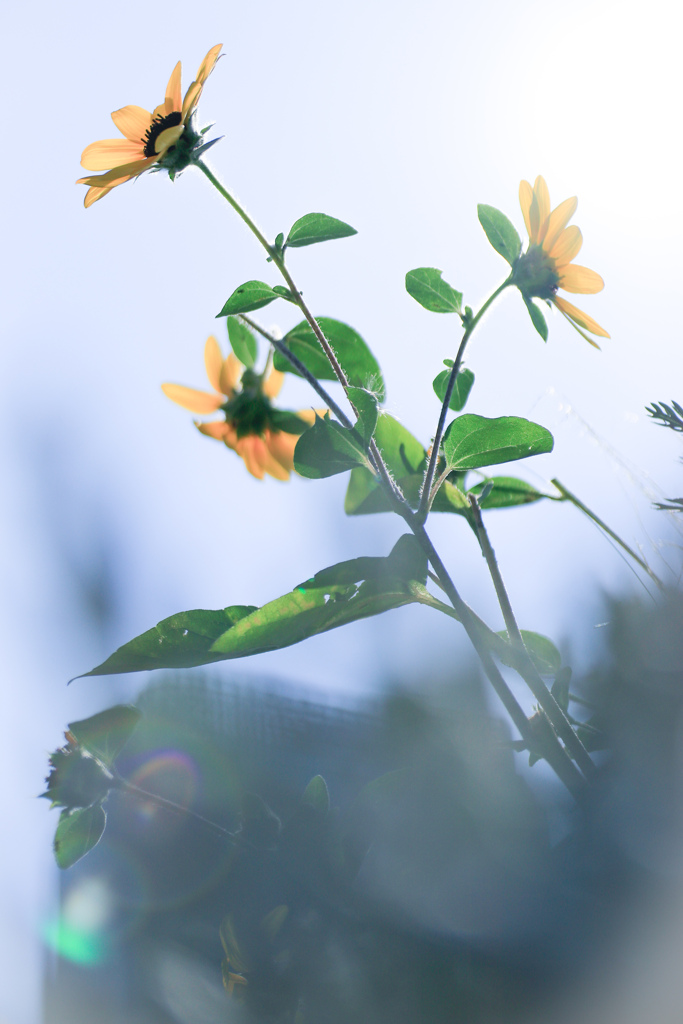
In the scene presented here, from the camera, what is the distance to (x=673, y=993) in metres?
0.18

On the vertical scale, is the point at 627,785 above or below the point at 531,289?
below

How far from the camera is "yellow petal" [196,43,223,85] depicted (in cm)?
26

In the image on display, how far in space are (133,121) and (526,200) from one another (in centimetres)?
21

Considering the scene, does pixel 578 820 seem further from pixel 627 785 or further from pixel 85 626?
pixel 85 626

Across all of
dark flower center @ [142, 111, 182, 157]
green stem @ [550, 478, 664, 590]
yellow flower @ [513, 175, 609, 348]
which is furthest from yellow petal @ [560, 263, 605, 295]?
dark flower center @ [142, 111, 182, 157]

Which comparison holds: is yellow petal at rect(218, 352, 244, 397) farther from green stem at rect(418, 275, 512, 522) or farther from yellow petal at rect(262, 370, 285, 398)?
green stem at rect(418, 275, 512, 522)

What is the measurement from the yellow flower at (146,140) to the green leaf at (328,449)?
144mm

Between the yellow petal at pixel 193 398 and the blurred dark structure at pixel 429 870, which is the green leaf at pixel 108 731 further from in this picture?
the yellow petal at pixel 193 398

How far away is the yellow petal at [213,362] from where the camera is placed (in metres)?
0.40

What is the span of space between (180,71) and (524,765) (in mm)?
369

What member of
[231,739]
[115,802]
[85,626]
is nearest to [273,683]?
[231,739]

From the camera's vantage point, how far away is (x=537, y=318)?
30 cm

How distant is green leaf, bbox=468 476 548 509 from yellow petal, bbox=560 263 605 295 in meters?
0.10

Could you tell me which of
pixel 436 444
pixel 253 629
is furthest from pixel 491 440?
pixel 253 629
